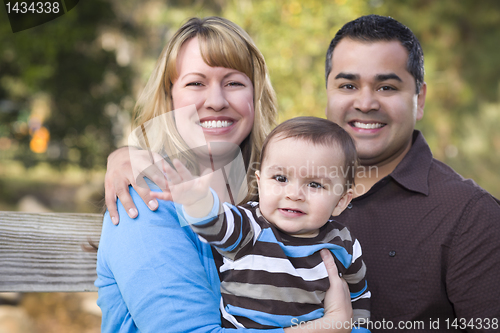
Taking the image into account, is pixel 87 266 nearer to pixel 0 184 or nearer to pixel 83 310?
pixel 83 310

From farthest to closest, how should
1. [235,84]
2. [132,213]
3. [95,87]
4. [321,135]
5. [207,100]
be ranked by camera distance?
[95,87] → [235,84] → [207,100] → [321,135] → [132,213]

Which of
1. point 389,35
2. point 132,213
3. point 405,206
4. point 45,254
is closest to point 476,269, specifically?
point 405,206

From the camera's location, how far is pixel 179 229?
1.66 m

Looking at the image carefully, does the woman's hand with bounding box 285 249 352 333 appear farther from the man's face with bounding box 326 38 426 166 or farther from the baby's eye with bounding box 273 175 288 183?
the man's face with bounding box 326 38 426 166

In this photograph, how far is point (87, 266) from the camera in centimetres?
196

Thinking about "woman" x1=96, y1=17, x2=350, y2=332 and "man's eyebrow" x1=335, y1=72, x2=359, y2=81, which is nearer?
"woman" x1=96, y1=17, x2=350, y2=332

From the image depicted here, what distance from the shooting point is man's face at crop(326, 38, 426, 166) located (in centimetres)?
237

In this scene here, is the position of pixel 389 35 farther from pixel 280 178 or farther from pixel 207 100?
pixel 280 178

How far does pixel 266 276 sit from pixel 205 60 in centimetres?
105

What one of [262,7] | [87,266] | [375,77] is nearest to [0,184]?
[262,7]

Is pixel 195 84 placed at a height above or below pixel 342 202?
above

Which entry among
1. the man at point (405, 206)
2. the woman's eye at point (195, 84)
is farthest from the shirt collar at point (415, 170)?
the woman's eye at point (195, 84)

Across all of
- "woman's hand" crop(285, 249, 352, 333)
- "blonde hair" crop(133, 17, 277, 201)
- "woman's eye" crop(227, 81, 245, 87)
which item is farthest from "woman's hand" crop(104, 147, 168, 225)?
"woman's hand" crop(285, 249, 352, 333)

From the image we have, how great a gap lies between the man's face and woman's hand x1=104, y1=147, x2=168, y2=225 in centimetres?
117
